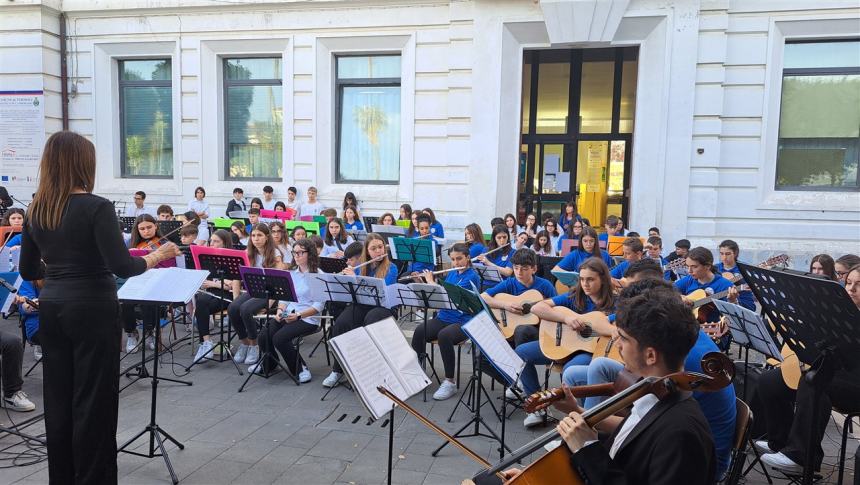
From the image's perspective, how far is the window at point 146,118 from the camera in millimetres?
14469

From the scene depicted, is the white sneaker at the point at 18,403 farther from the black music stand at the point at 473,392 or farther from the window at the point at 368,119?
the window at the point at 368,119

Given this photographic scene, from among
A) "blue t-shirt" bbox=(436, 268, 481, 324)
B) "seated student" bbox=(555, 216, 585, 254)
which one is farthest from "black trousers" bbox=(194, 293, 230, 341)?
"seated student" bbox=(555, 216, 585, 254)

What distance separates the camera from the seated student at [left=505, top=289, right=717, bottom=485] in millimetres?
1804

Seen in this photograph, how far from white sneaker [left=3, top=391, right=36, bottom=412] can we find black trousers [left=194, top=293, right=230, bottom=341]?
2.12m

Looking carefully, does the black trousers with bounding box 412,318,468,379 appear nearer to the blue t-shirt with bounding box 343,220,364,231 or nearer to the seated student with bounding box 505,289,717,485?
the seated student with bounding box 505,289,717,485

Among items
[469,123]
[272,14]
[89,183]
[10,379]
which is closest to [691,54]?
[469,123]

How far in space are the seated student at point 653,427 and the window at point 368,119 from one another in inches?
462

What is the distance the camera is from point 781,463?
13.9 ft

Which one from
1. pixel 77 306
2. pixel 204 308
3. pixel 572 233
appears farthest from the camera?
pixel 572 233

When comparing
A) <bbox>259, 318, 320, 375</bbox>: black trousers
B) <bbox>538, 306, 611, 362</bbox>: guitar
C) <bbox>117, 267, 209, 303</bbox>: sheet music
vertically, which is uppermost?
<bbox>117, 267, 209, 303</bbox>: sheet music

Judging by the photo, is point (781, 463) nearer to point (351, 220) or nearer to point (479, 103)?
point (351, 220)

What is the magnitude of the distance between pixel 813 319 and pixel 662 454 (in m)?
1.85

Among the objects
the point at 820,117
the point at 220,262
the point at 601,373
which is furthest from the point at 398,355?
the point at 820,117

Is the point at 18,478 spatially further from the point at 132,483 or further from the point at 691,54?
the point at 691,54
